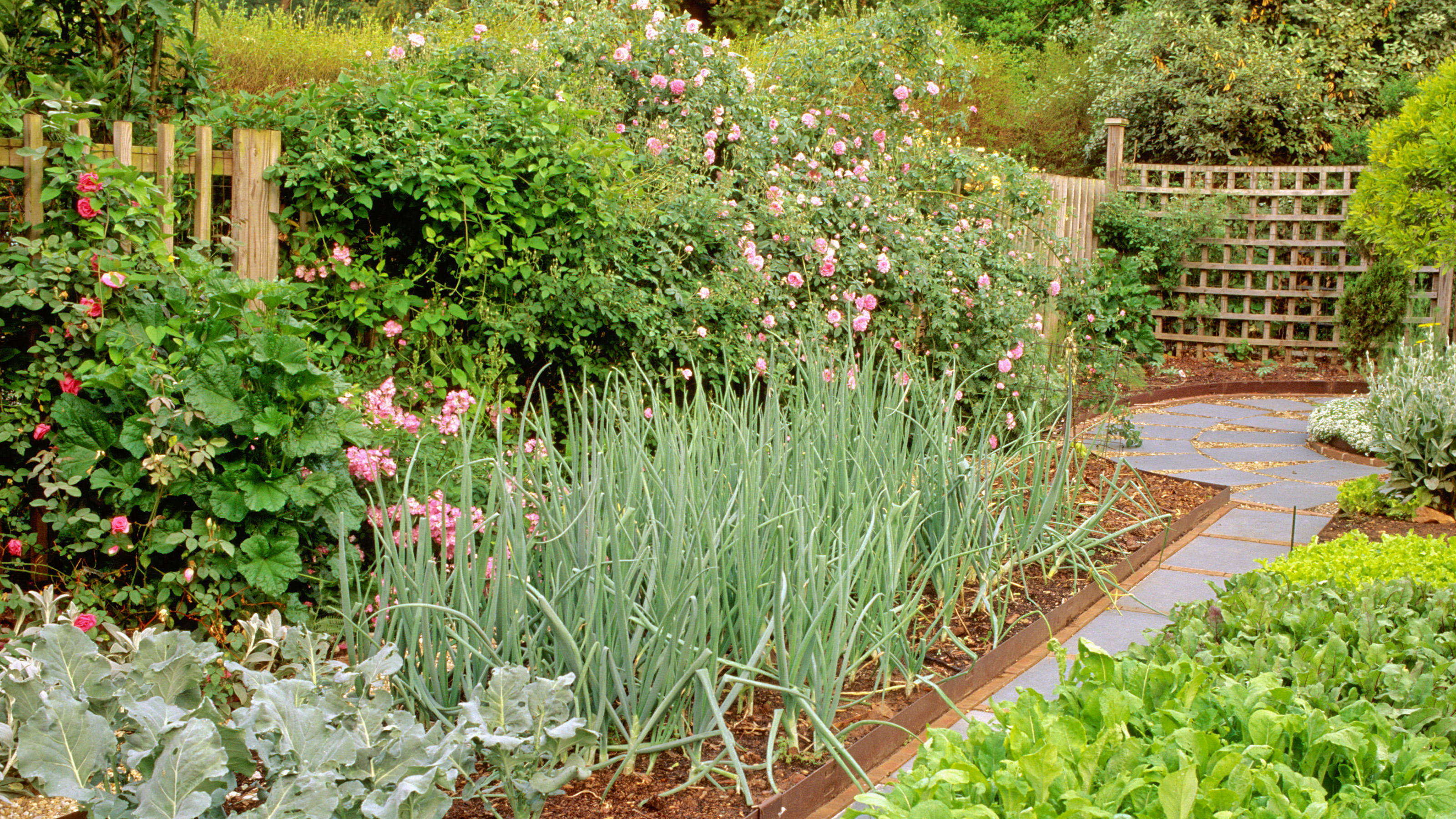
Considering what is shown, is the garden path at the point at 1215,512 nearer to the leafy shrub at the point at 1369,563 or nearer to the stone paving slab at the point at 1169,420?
the stone paving slab at the point at 1169,420

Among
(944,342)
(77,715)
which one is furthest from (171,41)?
(944,342)

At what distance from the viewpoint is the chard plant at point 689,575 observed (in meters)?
2.04

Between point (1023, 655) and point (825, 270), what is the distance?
7.91 ft

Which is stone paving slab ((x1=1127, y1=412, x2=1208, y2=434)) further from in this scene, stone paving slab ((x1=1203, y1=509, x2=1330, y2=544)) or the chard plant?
the chard plant

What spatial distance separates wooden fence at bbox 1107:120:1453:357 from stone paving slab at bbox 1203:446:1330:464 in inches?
137

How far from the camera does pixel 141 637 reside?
6.27ft

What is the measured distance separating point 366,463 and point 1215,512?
354 centimetres

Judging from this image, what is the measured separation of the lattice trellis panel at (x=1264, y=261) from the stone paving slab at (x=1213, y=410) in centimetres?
194

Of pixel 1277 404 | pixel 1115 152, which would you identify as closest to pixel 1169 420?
pixel 1277 404

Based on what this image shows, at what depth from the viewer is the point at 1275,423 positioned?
7.16 meters

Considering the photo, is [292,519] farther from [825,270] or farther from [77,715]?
[825,270]

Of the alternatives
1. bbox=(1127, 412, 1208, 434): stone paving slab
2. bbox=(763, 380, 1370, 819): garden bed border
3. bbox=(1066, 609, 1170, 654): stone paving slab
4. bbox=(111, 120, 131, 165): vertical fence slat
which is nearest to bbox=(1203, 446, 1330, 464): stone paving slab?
bbox=(1127, 412, 1208, 434): stone paving slab

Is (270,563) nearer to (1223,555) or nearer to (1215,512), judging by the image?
(1223,555)

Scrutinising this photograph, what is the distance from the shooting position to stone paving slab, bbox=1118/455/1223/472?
219 inches
